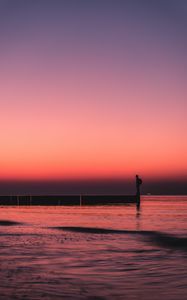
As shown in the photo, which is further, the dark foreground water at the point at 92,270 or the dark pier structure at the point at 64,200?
the dark pier structure at the point at 64,200

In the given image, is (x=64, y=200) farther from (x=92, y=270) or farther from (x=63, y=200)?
(x=92, y=270)

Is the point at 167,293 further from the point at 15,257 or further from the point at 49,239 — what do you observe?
the point at 49,239

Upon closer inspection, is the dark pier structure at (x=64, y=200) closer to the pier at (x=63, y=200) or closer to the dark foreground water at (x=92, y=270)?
the pier at (x=63, y=200)

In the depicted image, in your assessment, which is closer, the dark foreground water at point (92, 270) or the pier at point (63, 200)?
the dark foreground water at point (92, 270)

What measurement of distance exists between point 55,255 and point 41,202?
295ft

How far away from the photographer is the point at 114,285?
39.5 feet

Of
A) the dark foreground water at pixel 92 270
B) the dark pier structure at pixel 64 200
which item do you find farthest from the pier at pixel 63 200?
the dark foreground water at pixel 92 270

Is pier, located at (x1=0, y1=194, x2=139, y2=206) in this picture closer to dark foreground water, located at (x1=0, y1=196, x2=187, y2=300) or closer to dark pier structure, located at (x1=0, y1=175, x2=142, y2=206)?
dark pier structure, located at (x1=0, y1=175, x2=142, y2=206)

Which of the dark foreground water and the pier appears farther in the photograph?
the pier

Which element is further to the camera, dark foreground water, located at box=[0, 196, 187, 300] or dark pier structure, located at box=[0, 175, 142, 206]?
dark pier structure, located at box=[0, 175, 142, 206]

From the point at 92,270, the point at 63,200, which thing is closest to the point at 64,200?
the point at 63,200

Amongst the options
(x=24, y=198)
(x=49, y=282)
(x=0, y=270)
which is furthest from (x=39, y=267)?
(x=24, y=198)

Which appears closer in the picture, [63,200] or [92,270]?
[92,270]

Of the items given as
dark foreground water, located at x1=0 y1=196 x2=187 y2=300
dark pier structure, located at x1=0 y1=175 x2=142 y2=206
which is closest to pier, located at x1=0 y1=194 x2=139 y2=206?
dark pier structure, located at x1=0 y1=175 x2=142 y2=206
